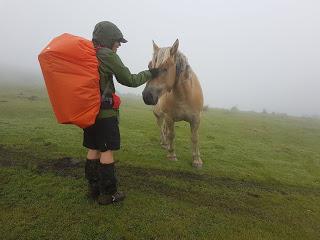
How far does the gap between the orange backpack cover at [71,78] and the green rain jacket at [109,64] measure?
0.24 metres

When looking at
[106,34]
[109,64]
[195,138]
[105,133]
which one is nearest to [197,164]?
[195,138]

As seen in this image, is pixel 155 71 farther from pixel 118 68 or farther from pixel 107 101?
pixel 107 101

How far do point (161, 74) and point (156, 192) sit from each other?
2533 millimetres

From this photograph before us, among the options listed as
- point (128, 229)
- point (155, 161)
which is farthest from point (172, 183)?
point (128, 229)

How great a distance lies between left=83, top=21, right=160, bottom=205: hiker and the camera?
5.38 m

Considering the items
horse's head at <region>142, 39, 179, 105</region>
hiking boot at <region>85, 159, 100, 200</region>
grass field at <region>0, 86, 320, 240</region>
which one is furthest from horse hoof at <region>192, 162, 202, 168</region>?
hiking boot at <region>85, 159, 100, 200</region>

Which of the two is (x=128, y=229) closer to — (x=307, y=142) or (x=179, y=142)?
(x=179, y=142)

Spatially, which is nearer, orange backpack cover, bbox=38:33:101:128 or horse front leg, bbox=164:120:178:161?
orange backpack cover, bbox=38:33:101:128

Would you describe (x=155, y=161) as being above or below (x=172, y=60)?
below

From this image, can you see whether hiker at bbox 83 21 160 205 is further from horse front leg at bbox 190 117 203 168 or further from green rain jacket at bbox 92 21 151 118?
horse front leg at bbox 190 117 203 168

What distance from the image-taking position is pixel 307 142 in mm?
16375

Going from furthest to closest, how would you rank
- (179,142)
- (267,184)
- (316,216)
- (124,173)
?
(179,142)
(267,184)
(124,173)
(316,216)

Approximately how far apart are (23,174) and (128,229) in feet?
10.9

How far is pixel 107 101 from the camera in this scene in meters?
5.43
